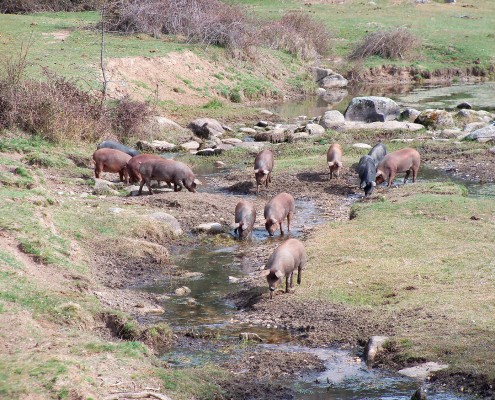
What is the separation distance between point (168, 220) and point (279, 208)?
235 cm

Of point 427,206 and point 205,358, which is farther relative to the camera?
point 427,206

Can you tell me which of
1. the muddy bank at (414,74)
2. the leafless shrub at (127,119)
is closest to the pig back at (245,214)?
the leafless shrub at (127,119)

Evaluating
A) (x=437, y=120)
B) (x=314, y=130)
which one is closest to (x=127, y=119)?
(x=314, y=130)

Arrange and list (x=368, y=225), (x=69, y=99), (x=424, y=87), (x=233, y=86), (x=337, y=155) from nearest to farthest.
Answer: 1. (x=368, y=225)
2. (x=337, y=155)
3. (x=69, y=99)
4. (x=233, y=86)
5. (x=424, y=87)

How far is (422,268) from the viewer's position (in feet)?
44.6

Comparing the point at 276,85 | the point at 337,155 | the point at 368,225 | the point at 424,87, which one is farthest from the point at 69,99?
the point at 424,87

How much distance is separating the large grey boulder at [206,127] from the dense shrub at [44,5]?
21.2 metres

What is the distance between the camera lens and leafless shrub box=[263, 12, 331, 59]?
1794 inches

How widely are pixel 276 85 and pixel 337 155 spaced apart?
18.9 metres

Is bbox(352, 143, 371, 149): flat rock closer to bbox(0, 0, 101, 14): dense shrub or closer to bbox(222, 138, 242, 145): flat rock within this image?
bbox(222, 138, 242, 145): flat rock

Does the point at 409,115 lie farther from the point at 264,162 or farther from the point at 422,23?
the point at 422,23

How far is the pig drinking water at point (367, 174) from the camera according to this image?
20.6m

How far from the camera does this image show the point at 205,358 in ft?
35.1

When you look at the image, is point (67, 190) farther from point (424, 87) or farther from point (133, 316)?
point (424, 87)
